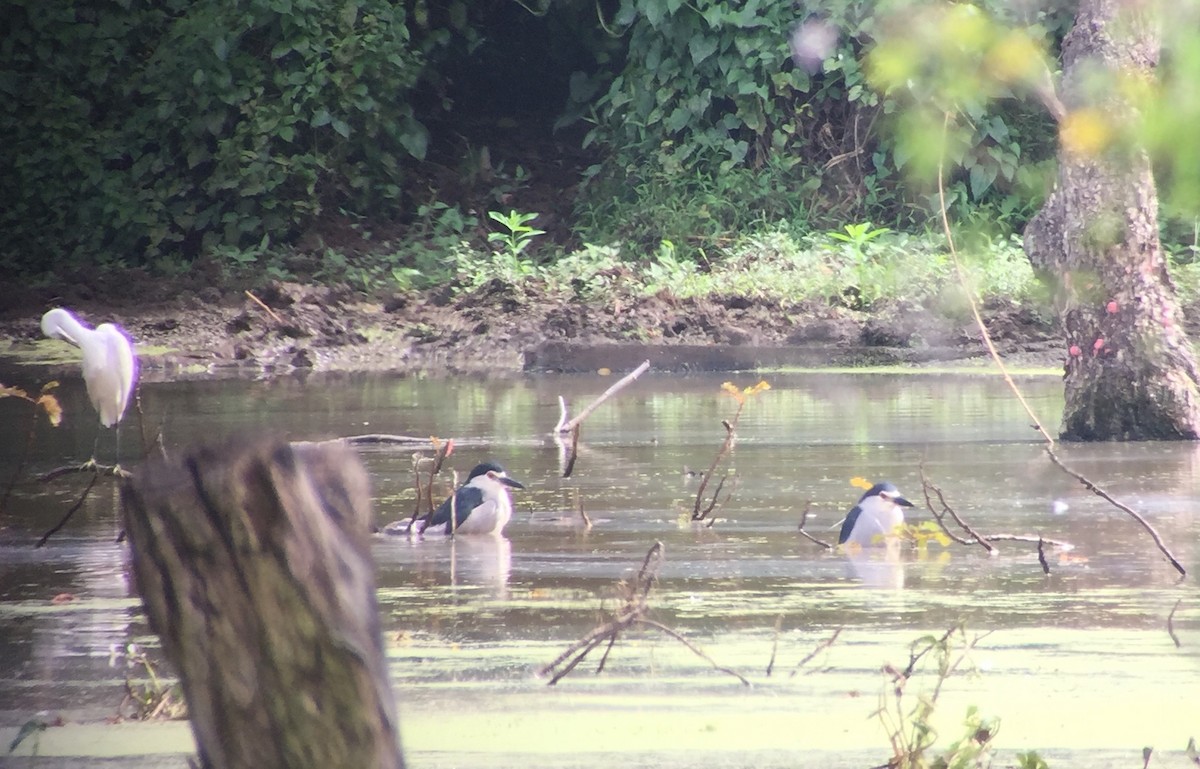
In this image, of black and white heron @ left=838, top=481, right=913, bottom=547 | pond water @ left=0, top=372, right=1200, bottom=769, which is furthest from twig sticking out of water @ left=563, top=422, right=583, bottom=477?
black and white heron @ left=838, top=481, right=913, bottom=547

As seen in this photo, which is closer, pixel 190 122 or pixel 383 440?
pixel 383 440

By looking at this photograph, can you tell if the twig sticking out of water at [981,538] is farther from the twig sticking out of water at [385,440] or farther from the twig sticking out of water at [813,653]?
the twig sticking out of water at [385,440]

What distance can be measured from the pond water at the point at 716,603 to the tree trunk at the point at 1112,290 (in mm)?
210

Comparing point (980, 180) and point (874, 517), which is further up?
point (980, 180)

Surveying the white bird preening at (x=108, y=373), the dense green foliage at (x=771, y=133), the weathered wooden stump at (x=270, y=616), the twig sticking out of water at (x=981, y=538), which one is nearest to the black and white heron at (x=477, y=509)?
the twig sticking out of water at (x=981, y=538)

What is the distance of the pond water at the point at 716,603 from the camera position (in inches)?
161

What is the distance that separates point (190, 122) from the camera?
55.6 feet

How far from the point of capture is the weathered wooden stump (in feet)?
8.40

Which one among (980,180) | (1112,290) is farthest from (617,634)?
(980,180)

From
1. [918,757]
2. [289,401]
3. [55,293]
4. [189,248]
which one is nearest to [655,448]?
Result: [289,401]

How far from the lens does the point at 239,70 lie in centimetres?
1717

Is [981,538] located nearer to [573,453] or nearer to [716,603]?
[716,603]

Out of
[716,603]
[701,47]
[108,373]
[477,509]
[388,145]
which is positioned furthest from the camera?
[388,145]

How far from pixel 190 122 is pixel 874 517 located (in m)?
12.1
